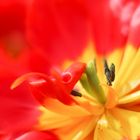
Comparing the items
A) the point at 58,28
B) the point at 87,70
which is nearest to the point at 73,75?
the point at 87,70

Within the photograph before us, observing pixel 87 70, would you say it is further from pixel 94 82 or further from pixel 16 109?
pixel 16 109

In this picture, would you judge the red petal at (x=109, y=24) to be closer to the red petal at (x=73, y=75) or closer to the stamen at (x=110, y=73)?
the stamen at (x=110, y=73)

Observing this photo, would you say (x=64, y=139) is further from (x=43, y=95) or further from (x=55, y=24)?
(x=55, y=24)

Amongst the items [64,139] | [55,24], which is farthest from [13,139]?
[55,24]

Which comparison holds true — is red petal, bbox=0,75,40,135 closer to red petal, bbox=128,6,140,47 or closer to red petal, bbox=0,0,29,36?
red petal, bbox=0,0,29,36

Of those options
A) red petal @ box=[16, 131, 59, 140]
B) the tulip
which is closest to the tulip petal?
the tulip

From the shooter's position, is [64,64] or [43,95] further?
[64,64]

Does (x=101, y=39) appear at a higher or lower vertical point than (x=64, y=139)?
higher

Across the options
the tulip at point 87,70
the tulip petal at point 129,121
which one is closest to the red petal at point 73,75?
the tulip at point 87,70
